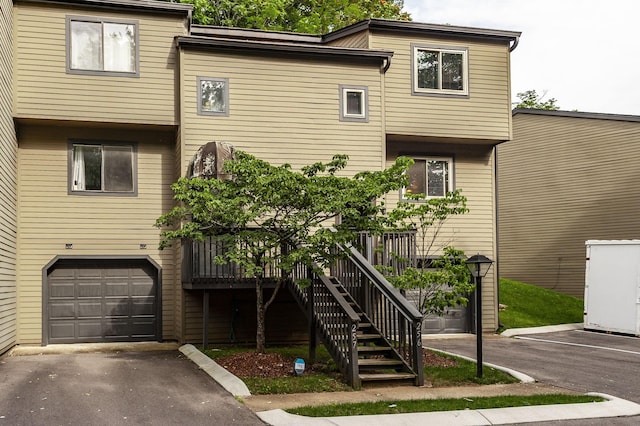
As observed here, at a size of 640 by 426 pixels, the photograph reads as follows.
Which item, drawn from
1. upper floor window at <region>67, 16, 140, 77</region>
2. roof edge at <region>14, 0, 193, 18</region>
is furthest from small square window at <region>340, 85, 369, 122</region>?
upper floor window at <region>67, 16, 140, 77</region>

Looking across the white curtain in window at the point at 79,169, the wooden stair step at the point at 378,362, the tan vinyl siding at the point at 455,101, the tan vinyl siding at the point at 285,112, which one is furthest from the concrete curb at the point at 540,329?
the white curtain in window at the point at 79,169

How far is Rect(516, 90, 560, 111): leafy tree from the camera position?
46.0 m

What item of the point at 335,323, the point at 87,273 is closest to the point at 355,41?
the point at 87,273

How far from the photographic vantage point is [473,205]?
20.8m

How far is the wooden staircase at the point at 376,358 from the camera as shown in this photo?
11.9 m

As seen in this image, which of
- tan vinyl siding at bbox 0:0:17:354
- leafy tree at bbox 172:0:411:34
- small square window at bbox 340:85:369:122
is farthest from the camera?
leafy tree at bbox 172:0:411:34

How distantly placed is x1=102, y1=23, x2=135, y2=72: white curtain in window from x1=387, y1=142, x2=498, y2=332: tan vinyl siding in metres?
7.40

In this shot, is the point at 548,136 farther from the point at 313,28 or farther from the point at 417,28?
the point at 313,28

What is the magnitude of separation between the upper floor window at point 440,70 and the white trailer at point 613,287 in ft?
19.8

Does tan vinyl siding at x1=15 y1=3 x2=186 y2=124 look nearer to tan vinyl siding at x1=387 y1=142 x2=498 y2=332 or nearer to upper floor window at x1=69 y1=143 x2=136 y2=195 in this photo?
upper floor window at x1=69 y1=143 x2=136 y2=195

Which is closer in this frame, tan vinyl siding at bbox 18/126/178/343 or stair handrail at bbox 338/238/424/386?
stair handrail at bbox 338/238/424/386

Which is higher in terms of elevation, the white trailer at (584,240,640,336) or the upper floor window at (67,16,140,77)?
the upper floor window at (67,16,140,77)

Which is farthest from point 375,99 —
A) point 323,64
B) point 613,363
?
point 613,363

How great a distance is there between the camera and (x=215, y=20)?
31266 mm
